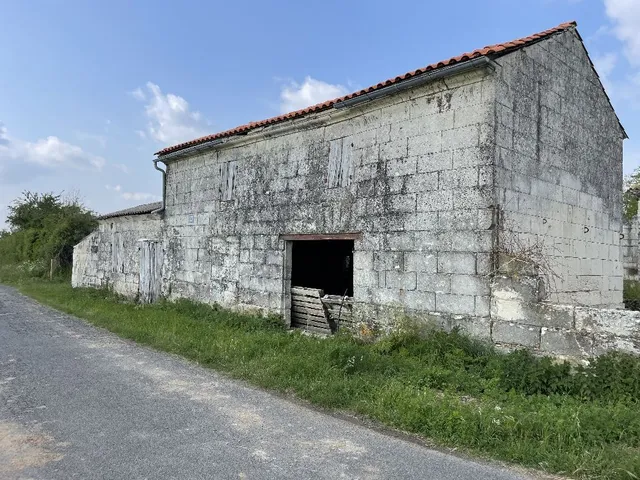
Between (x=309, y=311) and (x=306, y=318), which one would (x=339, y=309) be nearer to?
(x=309, y=311)

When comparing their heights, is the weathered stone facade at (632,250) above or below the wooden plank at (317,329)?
above

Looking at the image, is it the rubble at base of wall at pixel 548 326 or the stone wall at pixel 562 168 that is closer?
the rubble at base of wall at pixel 548 326

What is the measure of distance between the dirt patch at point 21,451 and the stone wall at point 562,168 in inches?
222

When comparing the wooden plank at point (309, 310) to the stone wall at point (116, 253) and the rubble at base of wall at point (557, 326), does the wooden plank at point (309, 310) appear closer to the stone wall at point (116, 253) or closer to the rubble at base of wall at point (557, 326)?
the rubble at base of wall at point (557, 326)

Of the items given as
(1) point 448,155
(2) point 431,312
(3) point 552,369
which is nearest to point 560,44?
(1) point 448,155

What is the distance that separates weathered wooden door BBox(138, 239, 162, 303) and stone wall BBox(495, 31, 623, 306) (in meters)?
9.67

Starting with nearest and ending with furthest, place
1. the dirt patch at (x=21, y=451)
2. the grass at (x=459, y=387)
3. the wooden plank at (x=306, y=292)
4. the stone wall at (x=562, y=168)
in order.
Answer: the dirt patch at (x=21, y=451) < the grass at (x=459, y=387) < the stone wall at (x=562, y=168) < the wooden plank at (x=306, y=292)

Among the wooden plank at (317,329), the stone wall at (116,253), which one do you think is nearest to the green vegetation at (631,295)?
the wooden plank at (317,329)

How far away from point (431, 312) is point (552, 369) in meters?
1.97

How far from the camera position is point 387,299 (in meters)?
7.68

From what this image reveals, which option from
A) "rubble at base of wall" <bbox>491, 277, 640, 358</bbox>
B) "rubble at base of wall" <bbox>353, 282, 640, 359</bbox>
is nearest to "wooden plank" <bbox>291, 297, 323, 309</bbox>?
"rubble at base of wall" <bbox>353, 282, 640, 359</bbox>

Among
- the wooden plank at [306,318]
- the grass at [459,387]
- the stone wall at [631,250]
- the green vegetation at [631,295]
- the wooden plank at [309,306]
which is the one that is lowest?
the grass at [459,387]

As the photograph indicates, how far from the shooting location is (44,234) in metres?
27.0

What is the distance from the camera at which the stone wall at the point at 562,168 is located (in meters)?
6.87
